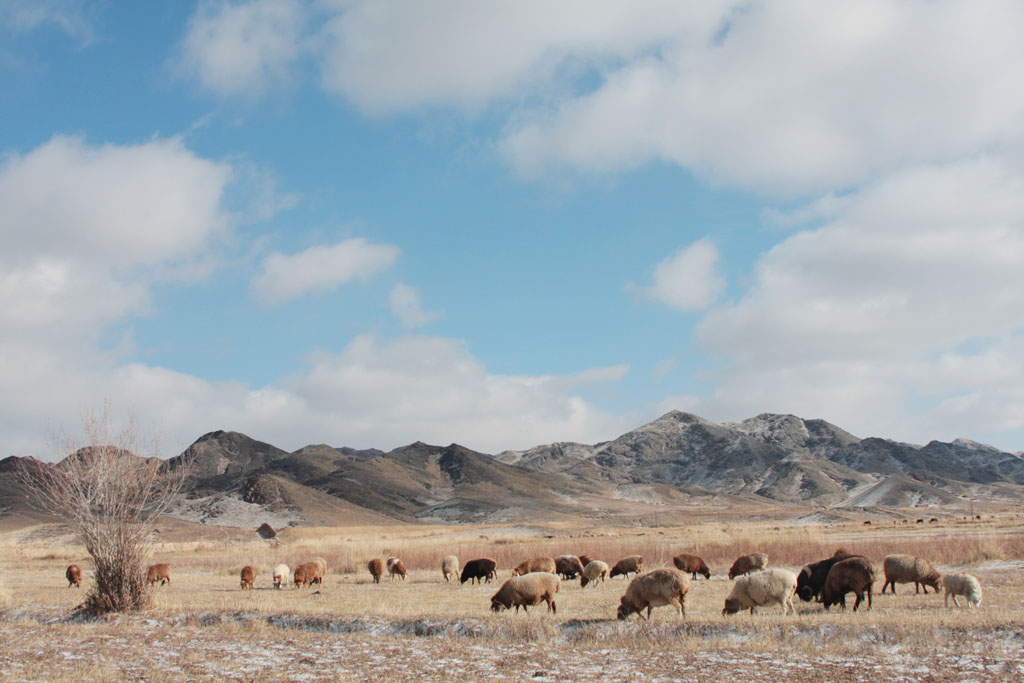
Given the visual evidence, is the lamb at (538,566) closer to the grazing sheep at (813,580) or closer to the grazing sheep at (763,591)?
the grazing sheep at (813,580)

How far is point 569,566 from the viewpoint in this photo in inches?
1184

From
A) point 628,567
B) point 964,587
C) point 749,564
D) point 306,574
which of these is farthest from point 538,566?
point 964,587

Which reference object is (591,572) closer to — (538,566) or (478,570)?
(538,566)

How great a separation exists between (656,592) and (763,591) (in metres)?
2.58

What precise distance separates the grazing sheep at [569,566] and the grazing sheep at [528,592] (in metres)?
11.0

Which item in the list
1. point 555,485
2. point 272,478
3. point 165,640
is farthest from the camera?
point 555,485

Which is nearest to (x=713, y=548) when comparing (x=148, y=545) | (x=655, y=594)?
(x=655, y=594)

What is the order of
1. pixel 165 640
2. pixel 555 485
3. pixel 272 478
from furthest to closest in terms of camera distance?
pixel 555 485 → pixel 272 478 → pixel 165 640

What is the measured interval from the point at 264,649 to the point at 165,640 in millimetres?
3006

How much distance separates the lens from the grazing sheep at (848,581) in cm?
1742

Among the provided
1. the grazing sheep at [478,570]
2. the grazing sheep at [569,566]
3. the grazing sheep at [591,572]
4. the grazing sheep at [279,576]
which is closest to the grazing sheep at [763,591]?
the grazing sheep at [591,572]

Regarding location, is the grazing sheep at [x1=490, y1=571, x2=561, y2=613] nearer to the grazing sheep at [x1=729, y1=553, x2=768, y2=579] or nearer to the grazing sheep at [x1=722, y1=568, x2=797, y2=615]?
the grazing sheep at [x1=722, y1=568, x2=797, y2=615]

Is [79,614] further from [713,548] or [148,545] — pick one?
[713,548]

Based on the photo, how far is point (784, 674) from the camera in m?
11.7
